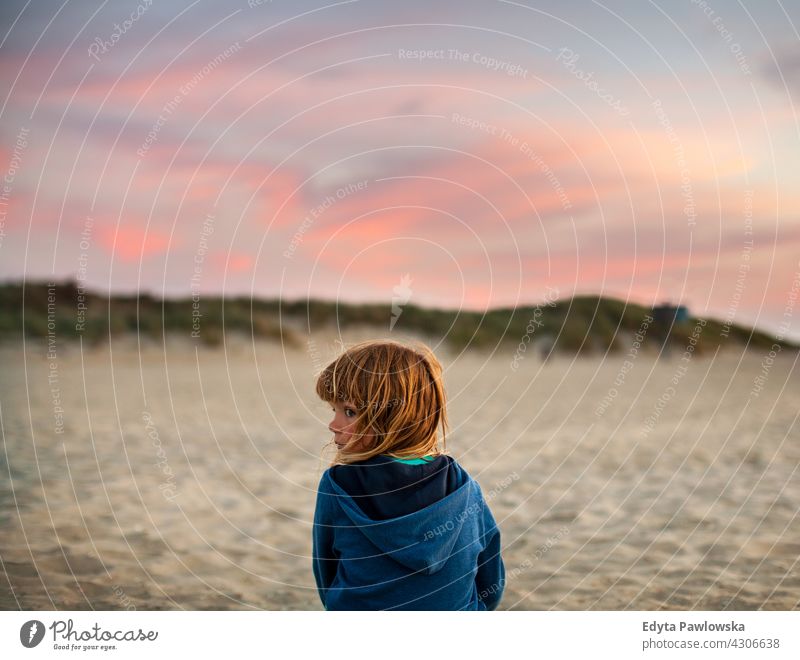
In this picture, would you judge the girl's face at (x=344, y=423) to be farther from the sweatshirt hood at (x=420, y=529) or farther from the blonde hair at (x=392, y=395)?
the sweatshirt hood at (x=420, y=529)

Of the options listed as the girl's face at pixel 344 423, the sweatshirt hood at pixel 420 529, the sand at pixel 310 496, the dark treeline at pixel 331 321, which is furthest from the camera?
the dark treeline at pixel 331 321

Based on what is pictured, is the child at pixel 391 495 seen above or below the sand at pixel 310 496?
above

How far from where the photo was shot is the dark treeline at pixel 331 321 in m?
16.3

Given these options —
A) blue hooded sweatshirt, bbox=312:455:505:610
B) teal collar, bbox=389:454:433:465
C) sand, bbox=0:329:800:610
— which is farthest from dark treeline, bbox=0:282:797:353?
teal collar, bbox=389:454:433:465

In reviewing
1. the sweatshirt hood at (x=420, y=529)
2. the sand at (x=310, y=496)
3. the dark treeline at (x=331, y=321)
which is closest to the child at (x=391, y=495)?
the sweatshirt hood at (x=420, y=529)

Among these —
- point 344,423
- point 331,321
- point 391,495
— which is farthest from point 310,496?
point 331,321

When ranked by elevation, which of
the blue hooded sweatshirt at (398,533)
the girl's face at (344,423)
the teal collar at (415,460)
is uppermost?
the girl's face at (344,423)

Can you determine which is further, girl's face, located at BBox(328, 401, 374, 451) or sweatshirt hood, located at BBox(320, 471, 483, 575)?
girl's face, located at BBox(328, 401, 374, 451)

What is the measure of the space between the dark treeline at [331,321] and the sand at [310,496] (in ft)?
13.6

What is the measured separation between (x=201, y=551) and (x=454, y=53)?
125 inches

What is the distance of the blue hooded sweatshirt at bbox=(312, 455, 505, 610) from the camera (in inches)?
79.7

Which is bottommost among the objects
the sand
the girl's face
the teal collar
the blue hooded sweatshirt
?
the sand

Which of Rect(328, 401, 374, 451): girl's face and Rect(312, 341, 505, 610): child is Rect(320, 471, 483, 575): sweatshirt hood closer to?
Rect(312, 341, 505, 610): child
